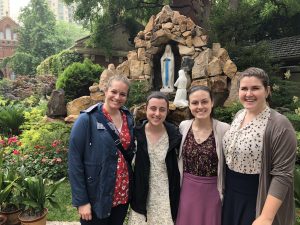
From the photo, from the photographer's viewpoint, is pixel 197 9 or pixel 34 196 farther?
pixel 197 9

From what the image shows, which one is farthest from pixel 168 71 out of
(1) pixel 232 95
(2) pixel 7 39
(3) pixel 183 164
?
(2) pixel 7 39

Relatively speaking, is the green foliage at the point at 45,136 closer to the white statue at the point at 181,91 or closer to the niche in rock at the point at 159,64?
the white statue at the point at 181,91

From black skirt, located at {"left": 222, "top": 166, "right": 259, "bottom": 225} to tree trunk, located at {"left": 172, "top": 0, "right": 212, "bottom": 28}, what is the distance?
10684mm

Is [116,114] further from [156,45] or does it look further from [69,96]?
[69,96]

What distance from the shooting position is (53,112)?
9.34 meters

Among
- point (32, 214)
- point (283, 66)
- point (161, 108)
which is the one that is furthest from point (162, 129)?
point (283, 66)

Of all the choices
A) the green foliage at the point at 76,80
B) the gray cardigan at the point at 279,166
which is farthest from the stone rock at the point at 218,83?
the gray cardigan at the point at 279,166

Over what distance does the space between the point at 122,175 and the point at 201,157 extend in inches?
28.1

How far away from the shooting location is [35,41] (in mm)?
29750

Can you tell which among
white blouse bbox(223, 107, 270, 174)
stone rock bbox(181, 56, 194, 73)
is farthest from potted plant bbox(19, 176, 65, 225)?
stone rock bbox(181, 56, 194, 73)

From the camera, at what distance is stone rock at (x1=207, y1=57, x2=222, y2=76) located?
8.35 meters

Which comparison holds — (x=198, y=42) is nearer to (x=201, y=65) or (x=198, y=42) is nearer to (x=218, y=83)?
(x=201, y=65)

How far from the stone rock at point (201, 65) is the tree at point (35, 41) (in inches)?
904

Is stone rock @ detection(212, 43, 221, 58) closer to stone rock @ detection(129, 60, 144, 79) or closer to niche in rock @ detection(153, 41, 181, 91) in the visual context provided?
niche in rock @ detection(153, 41, 181, 91)
